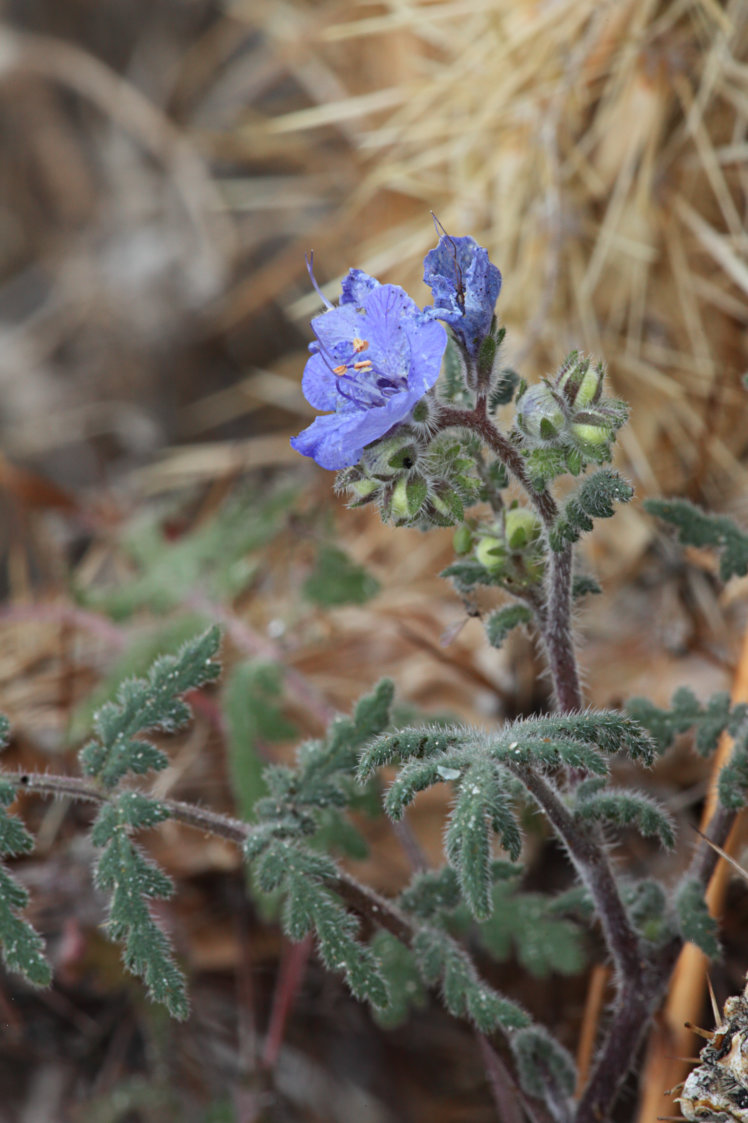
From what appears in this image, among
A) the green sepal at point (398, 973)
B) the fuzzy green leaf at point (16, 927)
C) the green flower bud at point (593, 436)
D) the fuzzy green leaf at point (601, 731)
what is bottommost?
the green sepal at point (398, 973)

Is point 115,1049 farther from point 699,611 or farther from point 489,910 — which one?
point 699,611

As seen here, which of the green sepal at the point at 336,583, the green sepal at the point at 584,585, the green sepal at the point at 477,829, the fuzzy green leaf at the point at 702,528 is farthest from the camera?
the green sepal at the point at 336,583

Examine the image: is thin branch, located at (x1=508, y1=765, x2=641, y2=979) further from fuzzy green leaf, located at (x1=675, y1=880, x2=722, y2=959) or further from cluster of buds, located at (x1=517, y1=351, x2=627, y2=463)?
cluster of buds, located at (x1=517, y1=351, x2=627, y2=463)

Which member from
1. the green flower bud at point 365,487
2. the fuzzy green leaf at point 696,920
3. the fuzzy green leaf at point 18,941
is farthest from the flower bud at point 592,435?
the fuzzy green leaf at point 18,941

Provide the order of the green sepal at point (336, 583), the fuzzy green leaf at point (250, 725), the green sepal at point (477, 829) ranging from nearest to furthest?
the green sepal at point (477, 829)
the fuzzy green leaf at point (250, 725)
the green sepal at point (336, 583)

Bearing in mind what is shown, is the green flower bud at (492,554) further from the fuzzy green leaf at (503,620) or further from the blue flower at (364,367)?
the blue flower at (364,367)

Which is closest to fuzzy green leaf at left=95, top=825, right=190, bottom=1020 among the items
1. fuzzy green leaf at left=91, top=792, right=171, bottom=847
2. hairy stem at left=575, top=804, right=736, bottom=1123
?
fuzzy green leaf at left=91, top=792, right=171, bottom=847
